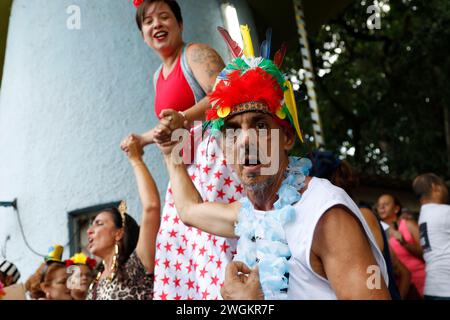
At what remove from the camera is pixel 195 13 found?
5.90 metres

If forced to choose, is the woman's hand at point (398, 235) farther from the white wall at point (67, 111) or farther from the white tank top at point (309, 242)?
the white tank top at point (309, 242)

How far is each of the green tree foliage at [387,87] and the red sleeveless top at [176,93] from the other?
35.7ft

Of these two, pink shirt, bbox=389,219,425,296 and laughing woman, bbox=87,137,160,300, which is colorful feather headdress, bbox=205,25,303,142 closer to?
laughing woman, bbox=87,137,160,300

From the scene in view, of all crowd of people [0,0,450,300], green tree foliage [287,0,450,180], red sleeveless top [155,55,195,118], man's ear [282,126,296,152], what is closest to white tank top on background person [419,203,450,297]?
crowd of people [0,0,450,300]

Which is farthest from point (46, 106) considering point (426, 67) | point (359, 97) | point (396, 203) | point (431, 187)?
point (359, 97)

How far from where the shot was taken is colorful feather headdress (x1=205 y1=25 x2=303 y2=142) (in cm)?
257

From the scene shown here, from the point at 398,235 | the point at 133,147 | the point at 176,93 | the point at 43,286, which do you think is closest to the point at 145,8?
the point at 176,93

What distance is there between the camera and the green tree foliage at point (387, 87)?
14.8 metres

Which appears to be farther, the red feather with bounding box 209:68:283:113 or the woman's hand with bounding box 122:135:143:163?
the woman's hand with bounding box 122:135:143:163

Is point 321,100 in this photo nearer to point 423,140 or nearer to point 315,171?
point 423,140

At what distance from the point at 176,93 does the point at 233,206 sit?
0.98 m

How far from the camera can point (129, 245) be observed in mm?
4191

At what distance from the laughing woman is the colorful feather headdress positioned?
38.7 inches

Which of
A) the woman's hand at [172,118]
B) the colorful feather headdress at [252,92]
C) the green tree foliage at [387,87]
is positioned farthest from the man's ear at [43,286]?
the green tree foliage at [387,87]
